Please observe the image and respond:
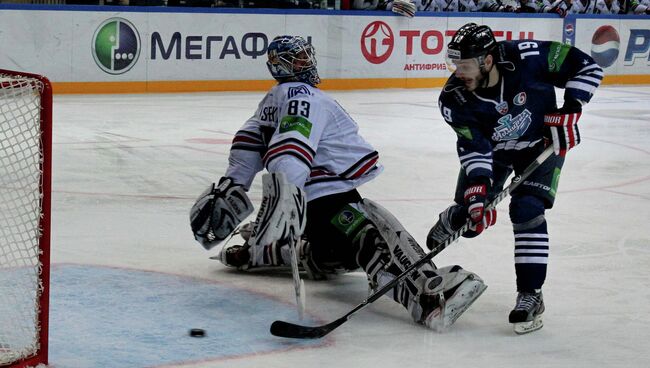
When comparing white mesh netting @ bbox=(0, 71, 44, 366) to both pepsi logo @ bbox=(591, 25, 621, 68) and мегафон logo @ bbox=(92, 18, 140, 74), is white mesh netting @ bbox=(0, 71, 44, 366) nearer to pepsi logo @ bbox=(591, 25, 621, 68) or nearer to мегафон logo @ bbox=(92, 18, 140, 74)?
мегафон logo @ bbox=(92, 18, 140, 74)

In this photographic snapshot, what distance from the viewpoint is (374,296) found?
3785 millimetres

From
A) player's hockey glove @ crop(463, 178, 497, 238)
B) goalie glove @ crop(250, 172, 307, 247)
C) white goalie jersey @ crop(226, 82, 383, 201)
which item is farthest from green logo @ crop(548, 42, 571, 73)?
goalie glove @ crop(250, 172, 307, 247)

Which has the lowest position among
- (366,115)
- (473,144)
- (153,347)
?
(366,115)

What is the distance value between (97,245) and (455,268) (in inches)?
70.0

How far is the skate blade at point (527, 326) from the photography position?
145 inches

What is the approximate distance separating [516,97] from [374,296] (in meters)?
0.82

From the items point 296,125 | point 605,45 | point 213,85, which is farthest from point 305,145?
point 605,45

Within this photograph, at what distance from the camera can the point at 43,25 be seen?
436 inches

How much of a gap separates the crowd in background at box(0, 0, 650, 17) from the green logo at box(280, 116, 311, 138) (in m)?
8.05

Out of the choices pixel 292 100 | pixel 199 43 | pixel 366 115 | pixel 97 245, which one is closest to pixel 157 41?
pixel 199 43

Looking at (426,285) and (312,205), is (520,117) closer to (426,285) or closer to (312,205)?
(426,285)

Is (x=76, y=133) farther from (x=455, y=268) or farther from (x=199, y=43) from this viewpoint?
(x=455, y=268)

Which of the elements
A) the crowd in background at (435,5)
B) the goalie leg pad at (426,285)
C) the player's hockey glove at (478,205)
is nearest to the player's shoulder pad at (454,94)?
the player's hockey glove at (478,205)

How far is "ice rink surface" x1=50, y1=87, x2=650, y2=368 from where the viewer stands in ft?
11.3
